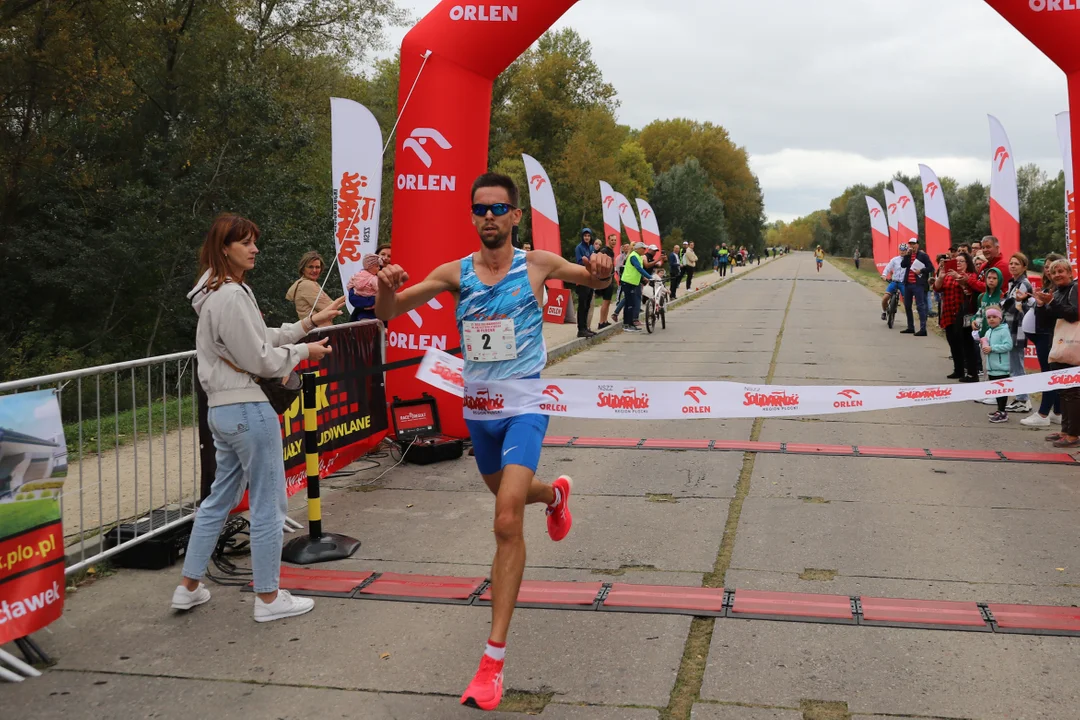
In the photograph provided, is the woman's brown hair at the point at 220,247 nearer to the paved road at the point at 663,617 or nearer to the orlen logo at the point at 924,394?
the paved road at the point at 663,617

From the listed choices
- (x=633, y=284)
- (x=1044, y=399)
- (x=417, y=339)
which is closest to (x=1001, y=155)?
(x=1044, y=399)

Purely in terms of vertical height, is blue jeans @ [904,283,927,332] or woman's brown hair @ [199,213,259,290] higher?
woman's brown hair @ [199,213,259,290]

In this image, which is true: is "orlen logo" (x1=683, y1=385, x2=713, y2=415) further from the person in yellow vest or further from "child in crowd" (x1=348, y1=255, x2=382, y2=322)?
the person in yellow vest

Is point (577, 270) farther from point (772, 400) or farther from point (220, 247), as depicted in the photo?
point (772, 400)

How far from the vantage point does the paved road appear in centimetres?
403

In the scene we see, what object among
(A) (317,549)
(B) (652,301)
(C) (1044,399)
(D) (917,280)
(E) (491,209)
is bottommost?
(A) (317,549)

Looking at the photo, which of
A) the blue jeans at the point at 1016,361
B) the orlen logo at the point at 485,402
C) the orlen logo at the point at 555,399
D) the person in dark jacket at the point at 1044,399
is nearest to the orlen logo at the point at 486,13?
the orlen logo at the point at 555,399

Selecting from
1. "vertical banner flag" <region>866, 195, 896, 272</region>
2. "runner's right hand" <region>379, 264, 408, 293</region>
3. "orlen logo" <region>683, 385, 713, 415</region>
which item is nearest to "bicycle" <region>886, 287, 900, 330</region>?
"vertical banner flag" <region>866, 195, 896, 272</region>

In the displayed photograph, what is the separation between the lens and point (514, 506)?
4.10 m

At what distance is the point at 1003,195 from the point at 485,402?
12740 mm

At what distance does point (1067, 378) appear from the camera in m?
6.54

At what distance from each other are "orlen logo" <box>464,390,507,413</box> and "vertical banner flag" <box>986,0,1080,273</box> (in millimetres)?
5146

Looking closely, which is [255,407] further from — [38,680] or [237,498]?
[38,680]

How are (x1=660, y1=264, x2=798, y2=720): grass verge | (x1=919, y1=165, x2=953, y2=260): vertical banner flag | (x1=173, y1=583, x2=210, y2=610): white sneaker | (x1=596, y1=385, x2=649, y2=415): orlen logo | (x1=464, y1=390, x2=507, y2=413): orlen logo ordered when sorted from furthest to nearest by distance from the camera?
(x1=919, y1=165, x2=953, y2=260): vertical banner flag, (x1=596, y1=385, x2=649, y2=415): orlen logo, (x1=173, y1=583, x2=210, y2=610): white sneaker, (x1=464, y1=390, x2=507, y2=413): orlen logo, (x1=660, y1=264, x2=798, y2=720): grass verge
